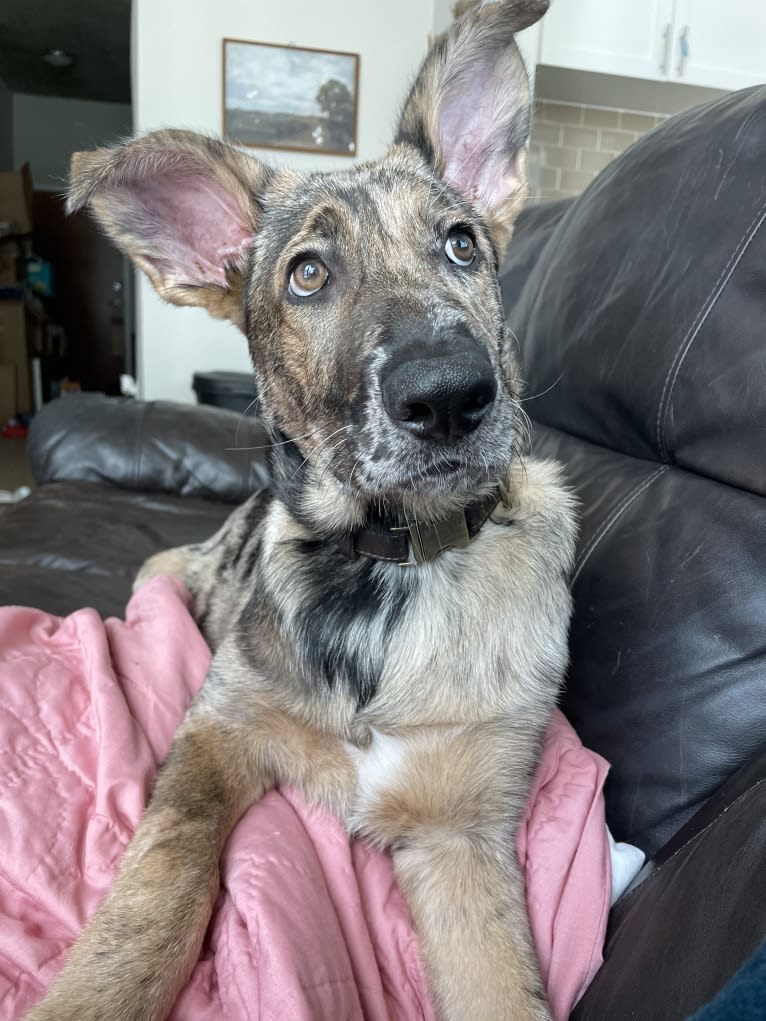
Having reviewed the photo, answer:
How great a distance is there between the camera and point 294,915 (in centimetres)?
111

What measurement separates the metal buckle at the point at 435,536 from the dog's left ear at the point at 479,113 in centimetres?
75

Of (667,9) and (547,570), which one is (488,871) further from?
(667,9)

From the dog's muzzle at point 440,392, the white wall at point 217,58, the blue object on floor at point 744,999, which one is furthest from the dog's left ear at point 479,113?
the white wall at point 217,58

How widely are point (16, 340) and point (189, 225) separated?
31.3 ft

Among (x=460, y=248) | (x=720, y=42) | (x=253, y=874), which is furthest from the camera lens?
(x=720, y=42)

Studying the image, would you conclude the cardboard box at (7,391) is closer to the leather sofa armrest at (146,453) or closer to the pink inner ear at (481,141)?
the leather sofa armrest at (146,453)

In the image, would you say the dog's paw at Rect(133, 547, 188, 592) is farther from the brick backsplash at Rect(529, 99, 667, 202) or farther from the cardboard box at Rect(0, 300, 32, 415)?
the cardboard box at Rect(0, 300, 32, 415)

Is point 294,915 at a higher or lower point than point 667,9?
lower

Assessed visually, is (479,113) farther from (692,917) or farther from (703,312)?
(692,917)

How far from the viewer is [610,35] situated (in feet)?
15.6

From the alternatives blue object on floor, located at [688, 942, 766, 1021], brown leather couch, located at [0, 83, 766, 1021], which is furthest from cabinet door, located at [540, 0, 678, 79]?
blue object on floor, located at [688, 942, 766, 1021]

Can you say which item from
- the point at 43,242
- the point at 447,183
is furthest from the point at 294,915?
the point at 43,242

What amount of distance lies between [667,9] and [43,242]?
35.1 ft

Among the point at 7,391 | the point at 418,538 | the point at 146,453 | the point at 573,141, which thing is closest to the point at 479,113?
the point at 418,538
